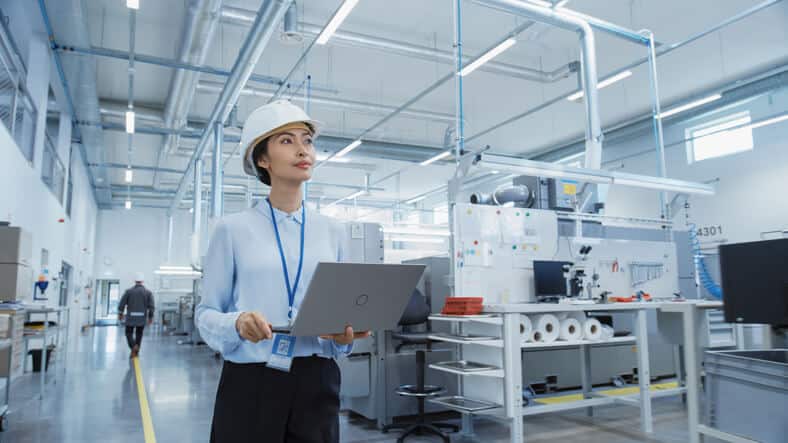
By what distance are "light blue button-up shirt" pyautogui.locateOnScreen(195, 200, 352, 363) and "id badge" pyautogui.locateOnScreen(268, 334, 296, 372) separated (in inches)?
1.1

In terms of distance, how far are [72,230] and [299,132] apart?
12.7 m

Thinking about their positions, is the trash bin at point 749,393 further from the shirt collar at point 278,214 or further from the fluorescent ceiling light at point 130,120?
the fluorescent ceiling light at point 130,120

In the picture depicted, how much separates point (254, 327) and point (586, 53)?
17.6 feet

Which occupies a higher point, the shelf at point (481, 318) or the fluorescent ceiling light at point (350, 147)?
the fluorescent ceiling light at point (350, 147)

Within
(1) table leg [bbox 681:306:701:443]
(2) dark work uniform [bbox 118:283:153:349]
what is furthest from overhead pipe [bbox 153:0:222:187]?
(1) table leg [bbox 681:306:701:443]

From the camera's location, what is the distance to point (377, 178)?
50.3 ft

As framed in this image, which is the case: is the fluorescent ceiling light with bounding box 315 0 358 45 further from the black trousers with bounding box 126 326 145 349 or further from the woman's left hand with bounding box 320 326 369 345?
the black trousers with bounding box 126 326 145 349

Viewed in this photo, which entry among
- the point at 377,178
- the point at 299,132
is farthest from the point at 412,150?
the point at 299,132

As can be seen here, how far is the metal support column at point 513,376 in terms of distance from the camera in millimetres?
3660

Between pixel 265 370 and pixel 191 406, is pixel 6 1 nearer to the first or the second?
pixel 191 406

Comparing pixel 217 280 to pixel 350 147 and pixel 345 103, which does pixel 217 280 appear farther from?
pixel 350 147

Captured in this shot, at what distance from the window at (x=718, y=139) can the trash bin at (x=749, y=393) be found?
26.5 ft

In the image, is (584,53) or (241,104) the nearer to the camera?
(584,53)

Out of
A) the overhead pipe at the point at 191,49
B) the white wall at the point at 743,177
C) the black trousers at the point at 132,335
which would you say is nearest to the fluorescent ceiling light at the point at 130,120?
the overhead pipe at the point at 191,49
